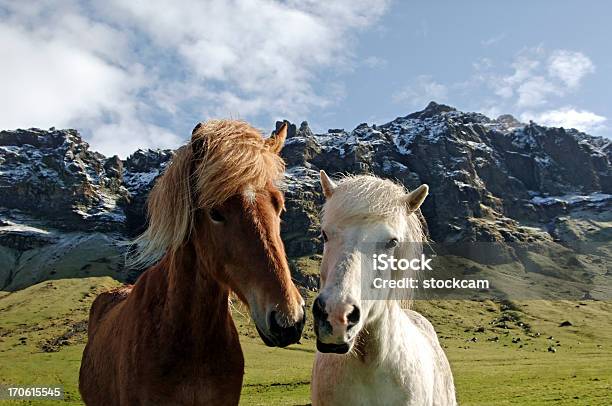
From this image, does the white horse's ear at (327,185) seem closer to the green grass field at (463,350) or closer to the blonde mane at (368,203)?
the blonde mane at (368,203)

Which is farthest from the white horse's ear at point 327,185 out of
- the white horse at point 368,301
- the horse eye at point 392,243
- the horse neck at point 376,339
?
the horse neck at point 376,339

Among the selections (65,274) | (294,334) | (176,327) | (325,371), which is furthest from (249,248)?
(65,274)

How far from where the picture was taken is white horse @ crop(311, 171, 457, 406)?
15.0ft

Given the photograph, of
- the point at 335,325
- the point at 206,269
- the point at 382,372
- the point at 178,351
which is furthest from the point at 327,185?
the point at 178,351

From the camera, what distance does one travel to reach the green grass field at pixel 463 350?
122ft

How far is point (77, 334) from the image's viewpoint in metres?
107

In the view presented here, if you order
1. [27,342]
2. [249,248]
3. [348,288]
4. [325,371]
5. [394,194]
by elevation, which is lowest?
[27,342]

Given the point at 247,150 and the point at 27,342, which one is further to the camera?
the point at 27,342

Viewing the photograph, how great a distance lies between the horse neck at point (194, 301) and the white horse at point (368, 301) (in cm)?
120

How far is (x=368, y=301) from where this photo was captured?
15.7 ft

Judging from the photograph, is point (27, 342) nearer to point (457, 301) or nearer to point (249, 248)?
point (249, 248)

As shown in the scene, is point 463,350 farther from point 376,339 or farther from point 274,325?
point 274,325

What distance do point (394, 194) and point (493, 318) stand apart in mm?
156897

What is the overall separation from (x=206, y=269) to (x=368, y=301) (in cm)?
174
